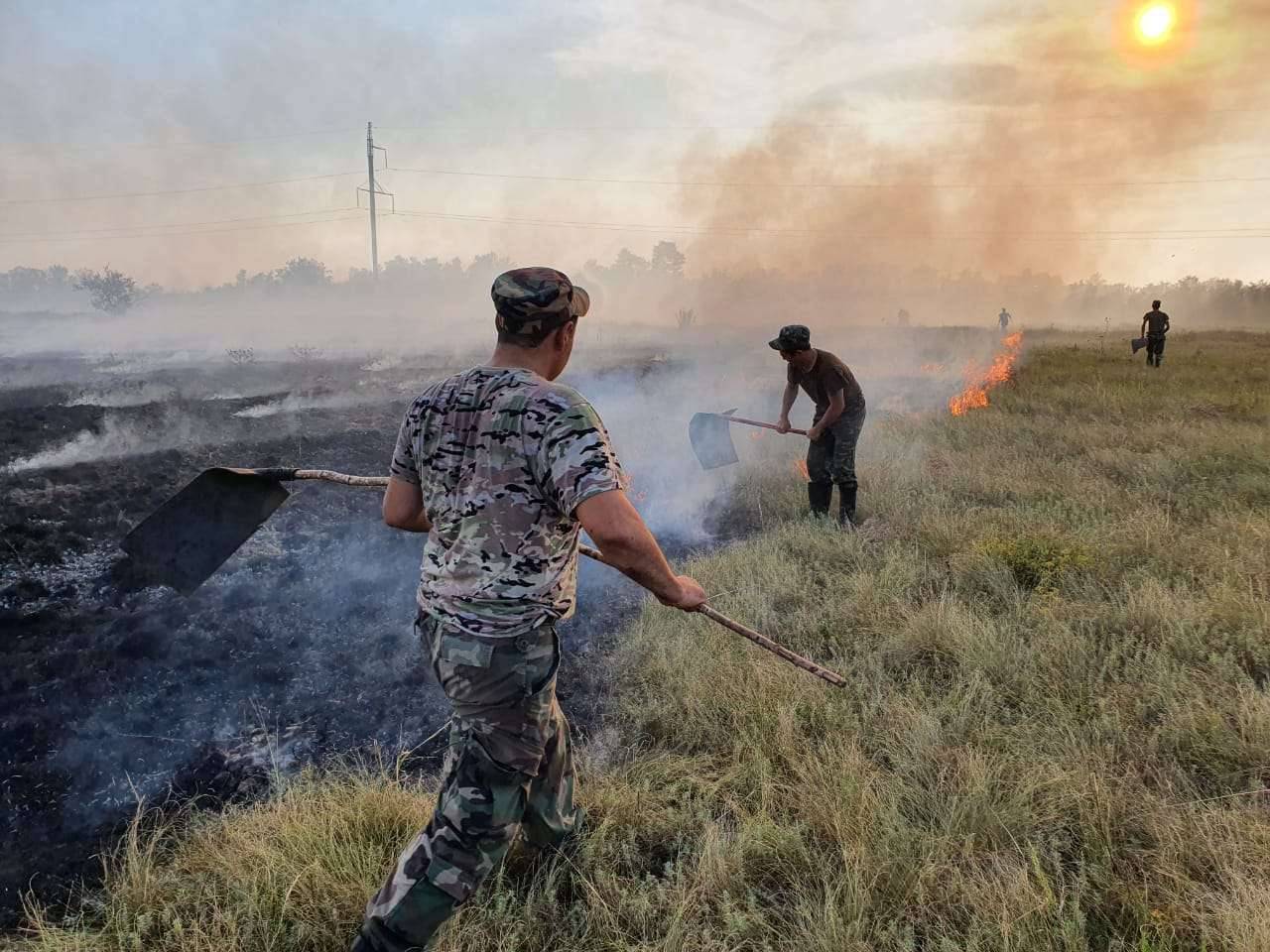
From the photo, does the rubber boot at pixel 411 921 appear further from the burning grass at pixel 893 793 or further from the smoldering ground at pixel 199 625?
the smoldering ground at pixel 199 625

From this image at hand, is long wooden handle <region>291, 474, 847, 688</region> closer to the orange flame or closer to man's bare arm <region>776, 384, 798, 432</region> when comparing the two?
man's bare arm <region>776, 384, 798, 432</region>

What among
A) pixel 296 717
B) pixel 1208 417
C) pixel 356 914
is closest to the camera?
pixel 356 914

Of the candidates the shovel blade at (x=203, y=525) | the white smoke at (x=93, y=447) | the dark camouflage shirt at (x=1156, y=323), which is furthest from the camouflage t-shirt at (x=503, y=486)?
the dark camouflage shirt at (x=1156, y=323)

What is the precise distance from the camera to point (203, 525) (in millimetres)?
3064

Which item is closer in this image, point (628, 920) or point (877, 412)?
point (628, 920)

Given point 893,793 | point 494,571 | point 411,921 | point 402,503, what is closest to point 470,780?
point 411,921

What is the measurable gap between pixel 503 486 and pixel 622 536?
38 centimetres

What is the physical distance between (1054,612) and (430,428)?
13.8 feet

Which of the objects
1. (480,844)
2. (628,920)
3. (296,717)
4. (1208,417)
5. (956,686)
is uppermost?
(1208,417)

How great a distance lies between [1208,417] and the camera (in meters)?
9.82

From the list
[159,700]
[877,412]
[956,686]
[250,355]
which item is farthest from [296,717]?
[250,355]

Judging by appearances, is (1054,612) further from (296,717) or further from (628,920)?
(296,717)

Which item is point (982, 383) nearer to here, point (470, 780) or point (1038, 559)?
point (1038, 559)

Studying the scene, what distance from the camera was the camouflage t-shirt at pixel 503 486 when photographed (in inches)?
68.6
